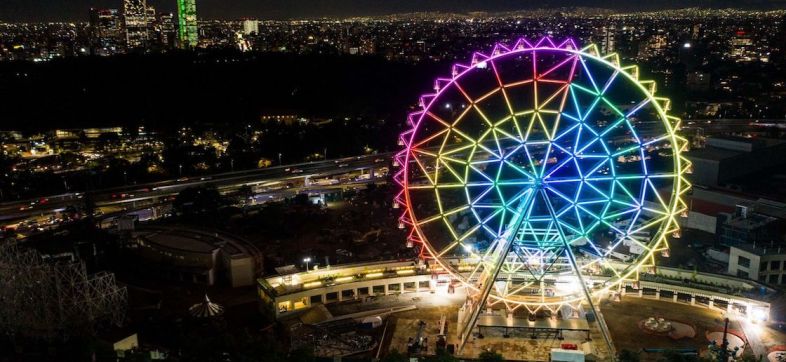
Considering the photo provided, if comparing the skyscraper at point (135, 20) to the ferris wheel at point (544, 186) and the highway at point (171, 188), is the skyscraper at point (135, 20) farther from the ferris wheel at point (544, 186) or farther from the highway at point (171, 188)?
the ferris wheel at point (544, 186)

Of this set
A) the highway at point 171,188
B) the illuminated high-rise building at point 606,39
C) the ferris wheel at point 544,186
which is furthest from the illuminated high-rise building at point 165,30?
the ferris wheel at point 544,186

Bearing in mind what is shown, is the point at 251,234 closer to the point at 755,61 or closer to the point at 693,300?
the point at 693,300

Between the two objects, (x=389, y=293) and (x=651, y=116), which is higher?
(x=651, y=116)

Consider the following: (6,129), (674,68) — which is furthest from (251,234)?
(674,68)

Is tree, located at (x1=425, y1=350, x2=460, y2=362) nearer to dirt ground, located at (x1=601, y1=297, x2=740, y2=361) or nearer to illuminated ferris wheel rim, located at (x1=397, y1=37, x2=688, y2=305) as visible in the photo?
illuminated ferris wheel rim, located at (x1=397, y1=37, x2=688, y2=305)

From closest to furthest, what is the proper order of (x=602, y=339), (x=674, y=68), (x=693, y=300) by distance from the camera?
(x=602, y=339), (x=693, y=300), (x=674, y=68)

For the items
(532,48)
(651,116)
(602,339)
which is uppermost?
(532,48)

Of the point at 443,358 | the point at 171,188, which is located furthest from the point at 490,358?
the point at 171,188
